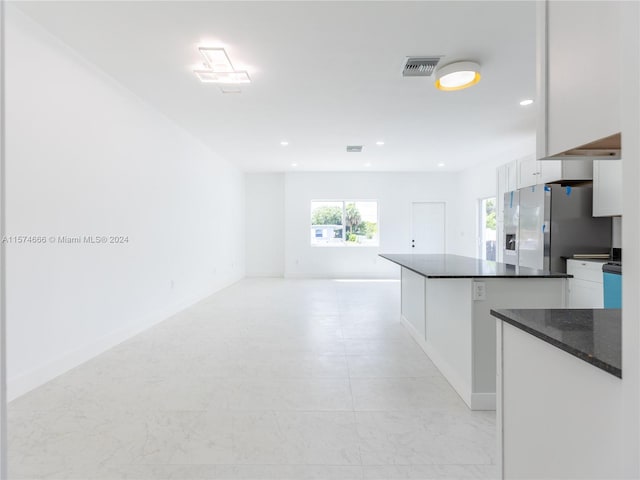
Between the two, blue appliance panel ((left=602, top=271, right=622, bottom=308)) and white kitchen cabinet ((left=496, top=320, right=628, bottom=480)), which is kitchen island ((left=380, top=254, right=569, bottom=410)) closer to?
white kitchen cabinet ((left=496, top=320, right=628, bottom=480))

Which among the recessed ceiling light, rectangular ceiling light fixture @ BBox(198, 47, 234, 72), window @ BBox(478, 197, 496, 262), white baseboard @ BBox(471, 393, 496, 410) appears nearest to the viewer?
white baseboard @ BBox(471, 393, 496, 410)

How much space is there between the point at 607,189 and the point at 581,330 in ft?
12.9

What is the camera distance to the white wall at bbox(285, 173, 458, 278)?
28.1 ft

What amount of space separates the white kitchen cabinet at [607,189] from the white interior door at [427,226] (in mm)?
4569

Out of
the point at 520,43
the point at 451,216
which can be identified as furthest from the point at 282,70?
the point at 451,216

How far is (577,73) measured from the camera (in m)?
0.80

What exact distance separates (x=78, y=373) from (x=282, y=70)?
3.28m

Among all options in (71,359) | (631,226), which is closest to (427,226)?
(71,359)

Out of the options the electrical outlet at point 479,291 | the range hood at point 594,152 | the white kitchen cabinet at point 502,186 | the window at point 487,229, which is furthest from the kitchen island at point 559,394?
the window at point 487,229

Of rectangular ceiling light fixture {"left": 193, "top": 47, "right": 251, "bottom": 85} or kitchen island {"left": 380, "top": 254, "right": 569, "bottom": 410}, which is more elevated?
rectangular ceiling light fixture {"left": 193, "top": 47, "right": 251, "bottom": 85}

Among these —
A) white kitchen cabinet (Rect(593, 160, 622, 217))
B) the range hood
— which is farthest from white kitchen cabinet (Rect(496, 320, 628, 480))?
white kitchen cabinet (Rect(593, 160, 622, 217))

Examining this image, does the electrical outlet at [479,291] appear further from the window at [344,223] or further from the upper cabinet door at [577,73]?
the window at [344,223]

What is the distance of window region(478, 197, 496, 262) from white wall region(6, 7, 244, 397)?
21.0ft

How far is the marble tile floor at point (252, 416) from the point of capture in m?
1.72
